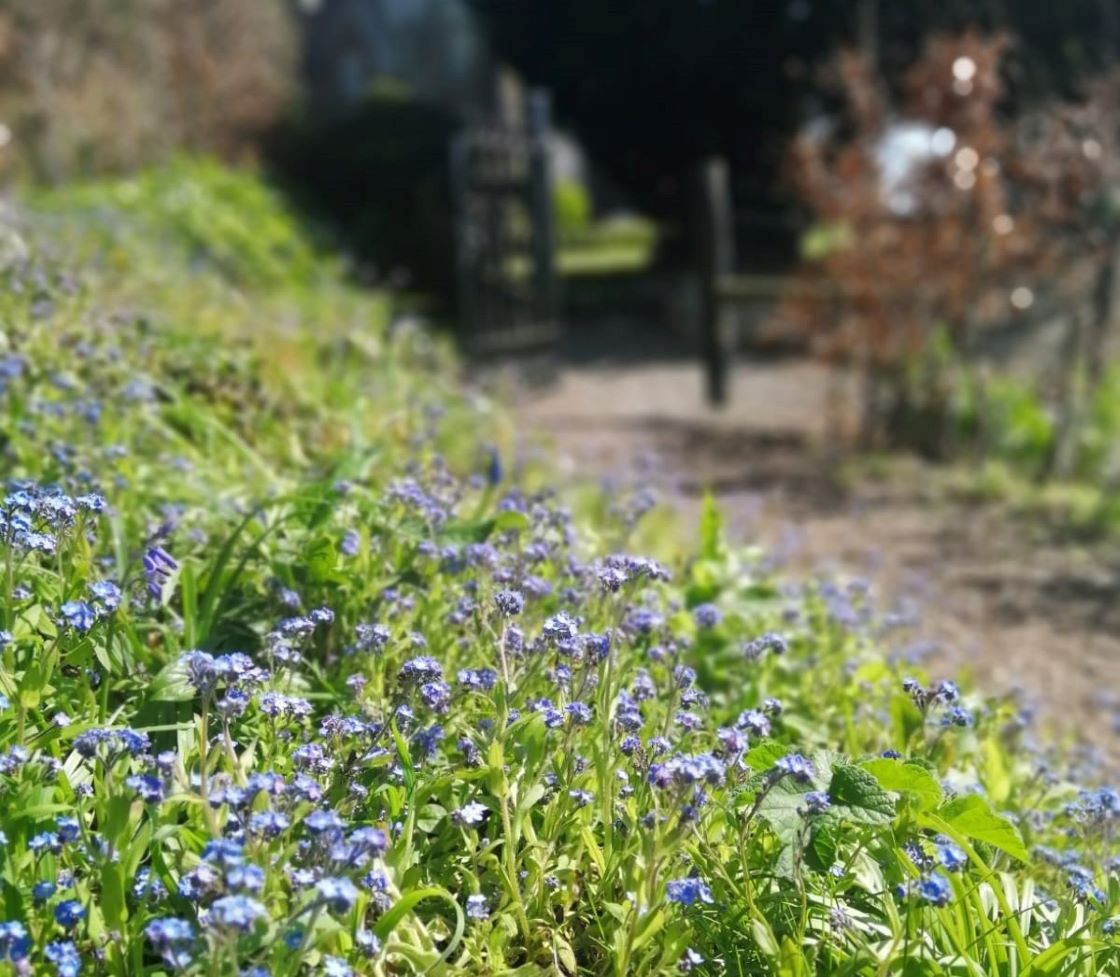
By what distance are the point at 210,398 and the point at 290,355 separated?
1.38 meters

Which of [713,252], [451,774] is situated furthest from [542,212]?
[451,774]

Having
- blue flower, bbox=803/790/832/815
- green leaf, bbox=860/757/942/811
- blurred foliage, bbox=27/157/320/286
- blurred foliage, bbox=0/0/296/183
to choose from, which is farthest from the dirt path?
blurred foliage, bbox=0/0/296/183

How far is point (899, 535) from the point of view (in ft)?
21.8

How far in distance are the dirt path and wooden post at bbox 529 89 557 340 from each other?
2.86ft

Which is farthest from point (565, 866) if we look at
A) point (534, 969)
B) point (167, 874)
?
point (167, 874)

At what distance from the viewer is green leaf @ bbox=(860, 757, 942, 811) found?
6.65ft

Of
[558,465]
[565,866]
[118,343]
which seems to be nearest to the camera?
[565,866]

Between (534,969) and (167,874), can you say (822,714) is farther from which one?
(167,874)

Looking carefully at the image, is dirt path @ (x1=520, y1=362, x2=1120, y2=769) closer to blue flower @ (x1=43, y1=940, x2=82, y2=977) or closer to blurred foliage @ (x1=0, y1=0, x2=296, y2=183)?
blue flower @ (x1=43, y1=940, x2=82, y2=977)

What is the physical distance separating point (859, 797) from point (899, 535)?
4815mm

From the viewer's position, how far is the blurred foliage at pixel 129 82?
1120 centimetres

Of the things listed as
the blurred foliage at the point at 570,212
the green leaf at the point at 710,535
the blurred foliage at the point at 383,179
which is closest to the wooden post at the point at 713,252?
the blurred foliage at the point at 383,179

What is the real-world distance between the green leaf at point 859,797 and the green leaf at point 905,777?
2 cm

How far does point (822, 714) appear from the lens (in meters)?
2.87
